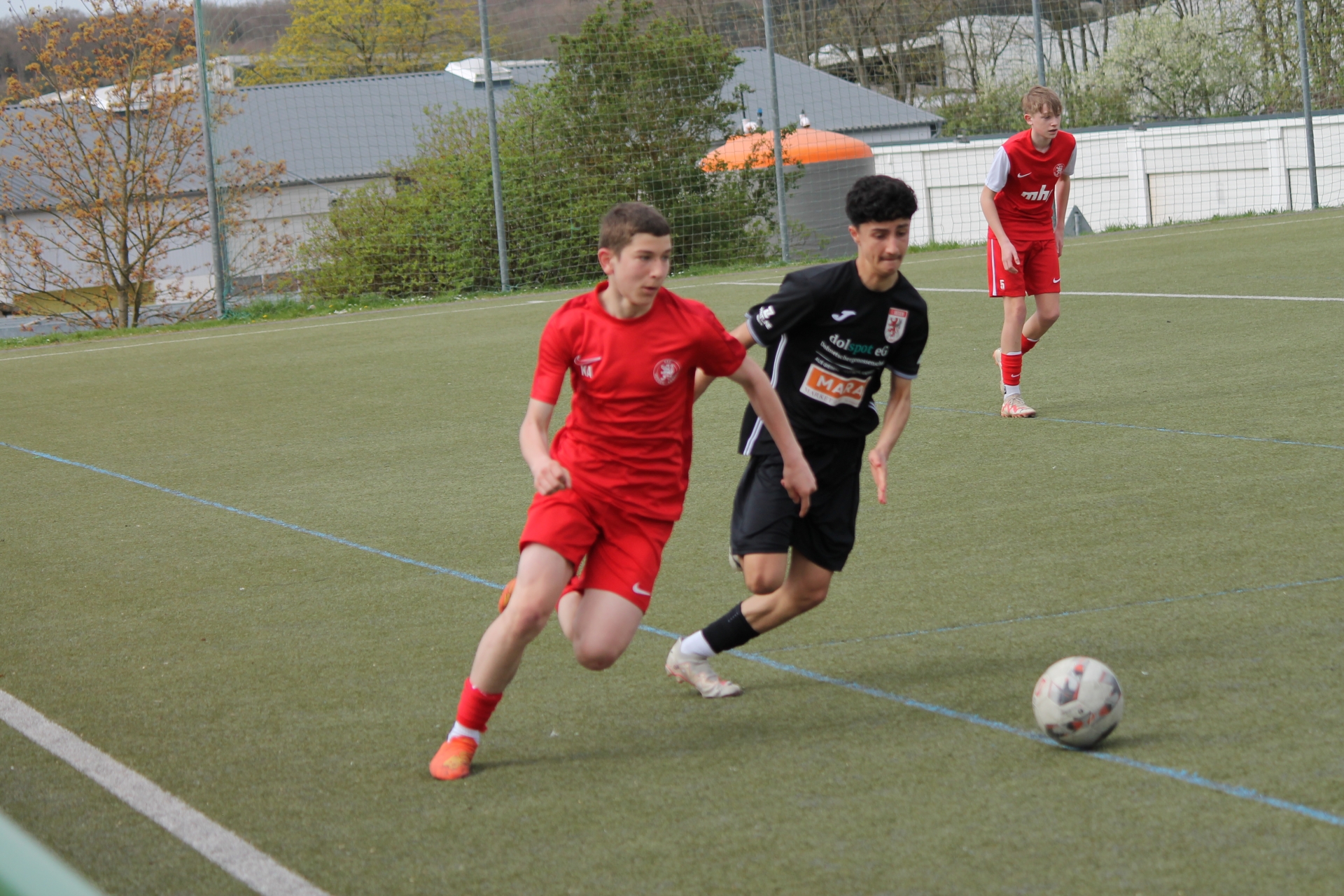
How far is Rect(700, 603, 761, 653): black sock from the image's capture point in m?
4.25

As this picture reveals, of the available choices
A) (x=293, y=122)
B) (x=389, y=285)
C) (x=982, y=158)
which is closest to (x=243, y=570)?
(x=389, y=285)

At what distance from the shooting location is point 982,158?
3500cm

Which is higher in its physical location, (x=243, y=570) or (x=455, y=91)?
(x=455, y=91)

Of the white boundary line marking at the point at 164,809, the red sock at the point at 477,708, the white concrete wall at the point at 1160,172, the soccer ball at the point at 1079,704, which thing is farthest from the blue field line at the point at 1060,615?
the white concrete wall at the point at 1160,172

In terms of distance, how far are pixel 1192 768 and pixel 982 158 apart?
109 ft

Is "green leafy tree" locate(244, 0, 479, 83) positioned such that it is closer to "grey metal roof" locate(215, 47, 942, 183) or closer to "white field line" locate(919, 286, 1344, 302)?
"grey metal roof" locate(215, 47, 942, 183)

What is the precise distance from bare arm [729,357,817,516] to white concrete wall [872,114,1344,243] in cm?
2335

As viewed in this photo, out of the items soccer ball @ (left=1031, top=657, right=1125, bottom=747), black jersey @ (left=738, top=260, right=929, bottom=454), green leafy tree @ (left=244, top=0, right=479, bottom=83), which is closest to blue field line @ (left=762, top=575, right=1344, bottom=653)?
black jersey @ (left=738, top=260, right=929, bottom=454)

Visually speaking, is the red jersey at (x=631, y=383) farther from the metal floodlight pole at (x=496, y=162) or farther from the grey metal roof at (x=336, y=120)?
the grey metal roof at (x=336, y=120)

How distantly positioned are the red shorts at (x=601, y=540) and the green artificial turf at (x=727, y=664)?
427mm

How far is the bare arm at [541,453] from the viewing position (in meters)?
3.42

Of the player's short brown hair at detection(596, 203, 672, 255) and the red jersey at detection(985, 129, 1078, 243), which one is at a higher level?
the red jersey at detection(985, 129, 1078, 243)

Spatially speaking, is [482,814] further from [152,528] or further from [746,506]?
[152,528]

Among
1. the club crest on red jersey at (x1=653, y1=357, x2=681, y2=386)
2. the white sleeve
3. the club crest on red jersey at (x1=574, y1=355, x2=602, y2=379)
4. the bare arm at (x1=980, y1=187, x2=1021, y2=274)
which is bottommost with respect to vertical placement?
the club crest on red jersey at (x1=653, y1=357, x2=681, y2=386)
